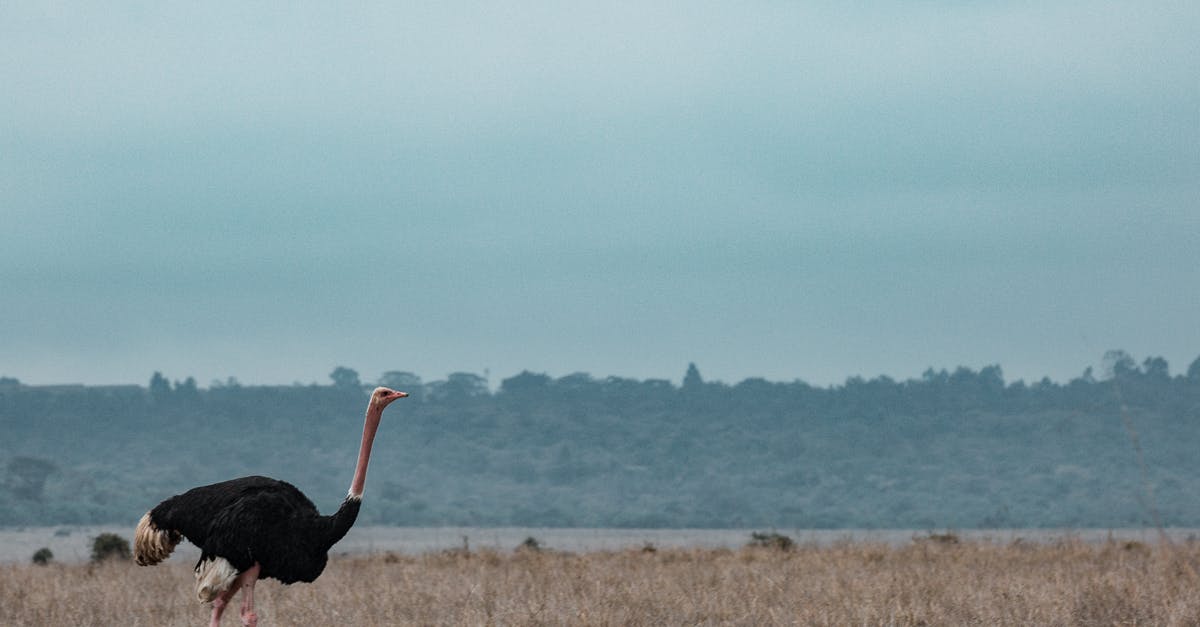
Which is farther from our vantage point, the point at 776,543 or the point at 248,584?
the point at 776,543

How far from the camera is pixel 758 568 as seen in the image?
808 inches

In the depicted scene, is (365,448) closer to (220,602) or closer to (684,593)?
(220,602)

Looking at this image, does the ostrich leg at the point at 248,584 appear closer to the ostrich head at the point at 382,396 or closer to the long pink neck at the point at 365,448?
the long pink neck at the point at 365,448

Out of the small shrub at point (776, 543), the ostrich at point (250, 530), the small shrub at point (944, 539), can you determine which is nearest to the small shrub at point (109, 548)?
the small shrub at point (776, 543)

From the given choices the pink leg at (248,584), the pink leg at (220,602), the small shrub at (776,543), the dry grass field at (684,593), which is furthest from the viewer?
the small shrub at (776,543)

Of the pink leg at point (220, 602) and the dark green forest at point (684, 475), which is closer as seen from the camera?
the pink leg at point (220, 602)

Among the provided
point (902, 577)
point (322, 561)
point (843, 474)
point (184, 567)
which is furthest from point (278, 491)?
point (843, 474)

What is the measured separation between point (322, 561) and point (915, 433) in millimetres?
189995

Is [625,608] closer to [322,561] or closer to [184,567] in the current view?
[322,561]

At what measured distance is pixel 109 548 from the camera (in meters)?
28.7

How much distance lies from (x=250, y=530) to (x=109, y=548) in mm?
17017

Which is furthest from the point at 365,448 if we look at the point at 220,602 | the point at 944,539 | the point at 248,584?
the point at 944,539

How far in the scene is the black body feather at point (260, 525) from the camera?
12.9 metres

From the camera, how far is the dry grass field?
14.9 meters
